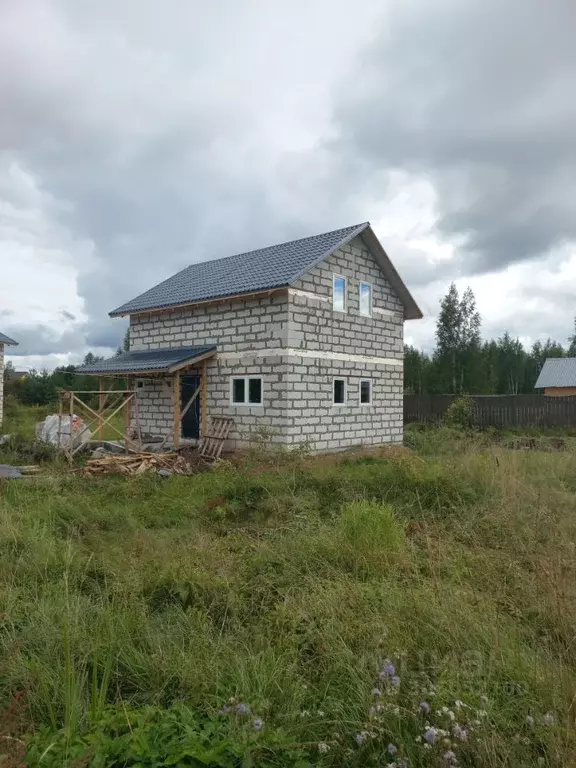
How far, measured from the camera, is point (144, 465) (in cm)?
1244

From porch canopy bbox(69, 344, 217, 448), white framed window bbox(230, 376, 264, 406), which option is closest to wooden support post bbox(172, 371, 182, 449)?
porch canopy bbox(69, 344, 217, 448)

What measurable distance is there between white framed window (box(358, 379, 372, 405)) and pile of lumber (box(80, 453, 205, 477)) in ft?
17.3

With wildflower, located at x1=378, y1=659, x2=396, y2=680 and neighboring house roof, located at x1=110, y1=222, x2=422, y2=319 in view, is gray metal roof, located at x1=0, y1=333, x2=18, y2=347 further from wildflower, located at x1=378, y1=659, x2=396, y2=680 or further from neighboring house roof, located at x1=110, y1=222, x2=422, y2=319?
wildflower, located at x1=378, y1=659, x2=396, y2=680

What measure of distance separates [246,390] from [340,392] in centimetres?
274

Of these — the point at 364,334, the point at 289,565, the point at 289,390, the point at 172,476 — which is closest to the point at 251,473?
the point at 172,476

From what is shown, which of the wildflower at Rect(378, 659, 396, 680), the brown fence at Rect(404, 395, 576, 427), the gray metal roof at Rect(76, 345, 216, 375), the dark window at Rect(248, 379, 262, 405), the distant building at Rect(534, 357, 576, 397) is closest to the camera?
the wildflower at Rect(378, 659, 396, 680)

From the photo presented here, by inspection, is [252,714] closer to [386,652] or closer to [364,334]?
[386,652]

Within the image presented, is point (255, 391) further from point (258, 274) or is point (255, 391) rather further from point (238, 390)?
point (258, 274)

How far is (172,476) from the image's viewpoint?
11469 millimetres

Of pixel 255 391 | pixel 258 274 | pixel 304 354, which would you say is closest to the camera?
pixel 304 354

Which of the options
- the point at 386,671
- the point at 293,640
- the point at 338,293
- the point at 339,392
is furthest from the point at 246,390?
the point at 386,671

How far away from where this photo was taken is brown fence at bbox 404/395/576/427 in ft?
73.1

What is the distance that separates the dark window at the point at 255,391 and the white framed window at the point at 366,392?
3.44 metres

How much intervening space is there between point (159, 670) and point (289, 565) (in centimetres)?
192
